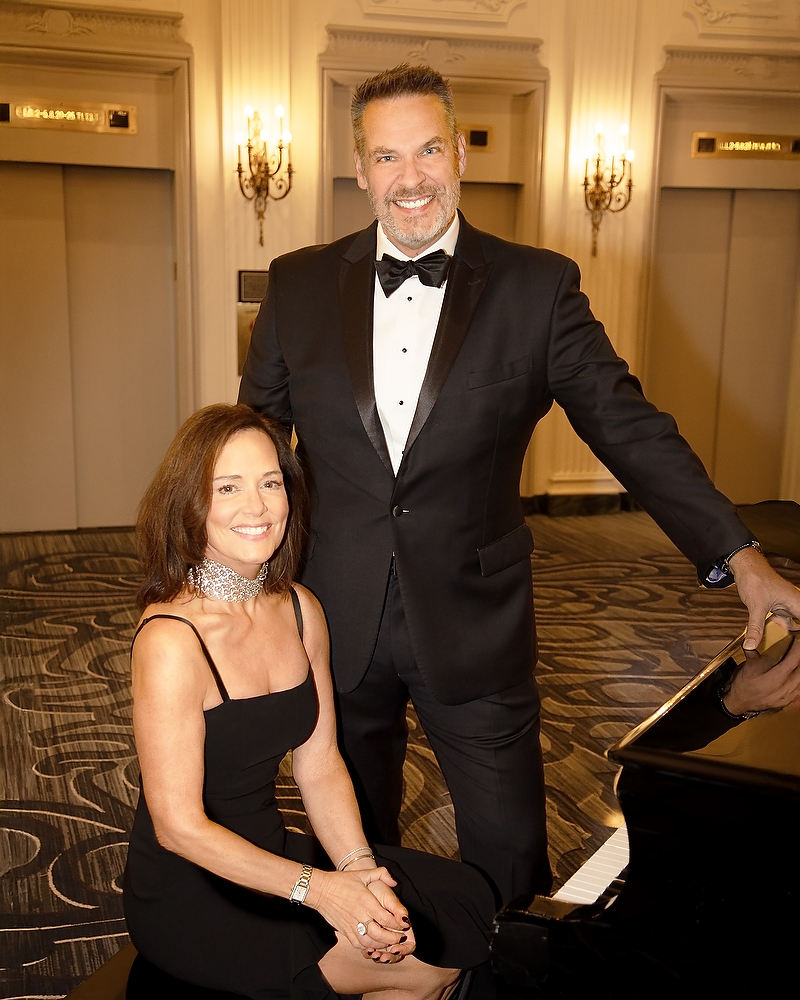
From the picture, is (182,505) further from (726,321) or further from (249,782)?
(726,321)

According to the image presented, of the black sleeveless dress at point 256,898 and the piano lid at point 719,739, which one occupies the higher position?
the piano lid at point 719,739

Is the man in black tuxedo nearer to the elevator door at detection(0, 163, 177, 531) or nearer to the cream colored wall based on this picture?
the cream colored wall

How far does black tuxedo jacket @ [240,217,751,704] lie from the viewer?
2.01 metres

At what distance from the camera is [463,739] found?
6.88 feet

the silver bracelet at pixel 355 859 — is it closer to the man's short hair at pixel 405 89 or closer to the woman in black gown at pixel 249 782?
the woman in black gown at pixel 249 782

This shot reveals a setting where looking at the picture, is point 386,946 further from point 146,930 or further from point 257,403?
point 257,403

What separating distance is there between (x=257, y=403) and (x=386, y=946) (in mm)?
1097

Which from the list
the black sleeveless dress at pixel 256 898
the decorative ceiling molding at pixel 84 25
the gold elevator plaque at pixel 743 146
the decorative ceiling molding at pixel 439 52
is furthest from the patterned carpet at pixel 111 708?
the decorative ceiling molding at pixel 439 52

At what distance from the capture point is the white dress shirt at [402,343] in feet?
6.75

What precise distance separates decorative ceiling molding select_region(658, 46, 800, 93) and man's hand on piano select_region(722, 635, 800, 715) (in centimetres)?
695

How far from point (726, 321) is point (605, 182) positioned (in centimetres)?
161

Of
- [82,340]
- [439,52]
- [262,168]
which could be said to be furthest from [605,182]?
[82,340]

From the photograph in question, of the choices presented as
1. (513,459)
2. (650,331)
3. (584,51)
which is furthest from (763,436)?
(513,459)

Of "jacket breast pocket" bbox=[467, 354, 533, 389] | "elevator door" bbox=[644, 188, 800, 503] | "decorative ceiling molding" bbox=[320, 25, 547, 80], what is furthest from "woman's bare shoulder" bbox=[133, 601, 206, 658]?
"elevator door" bbox=[644, 188, 800, 503]
